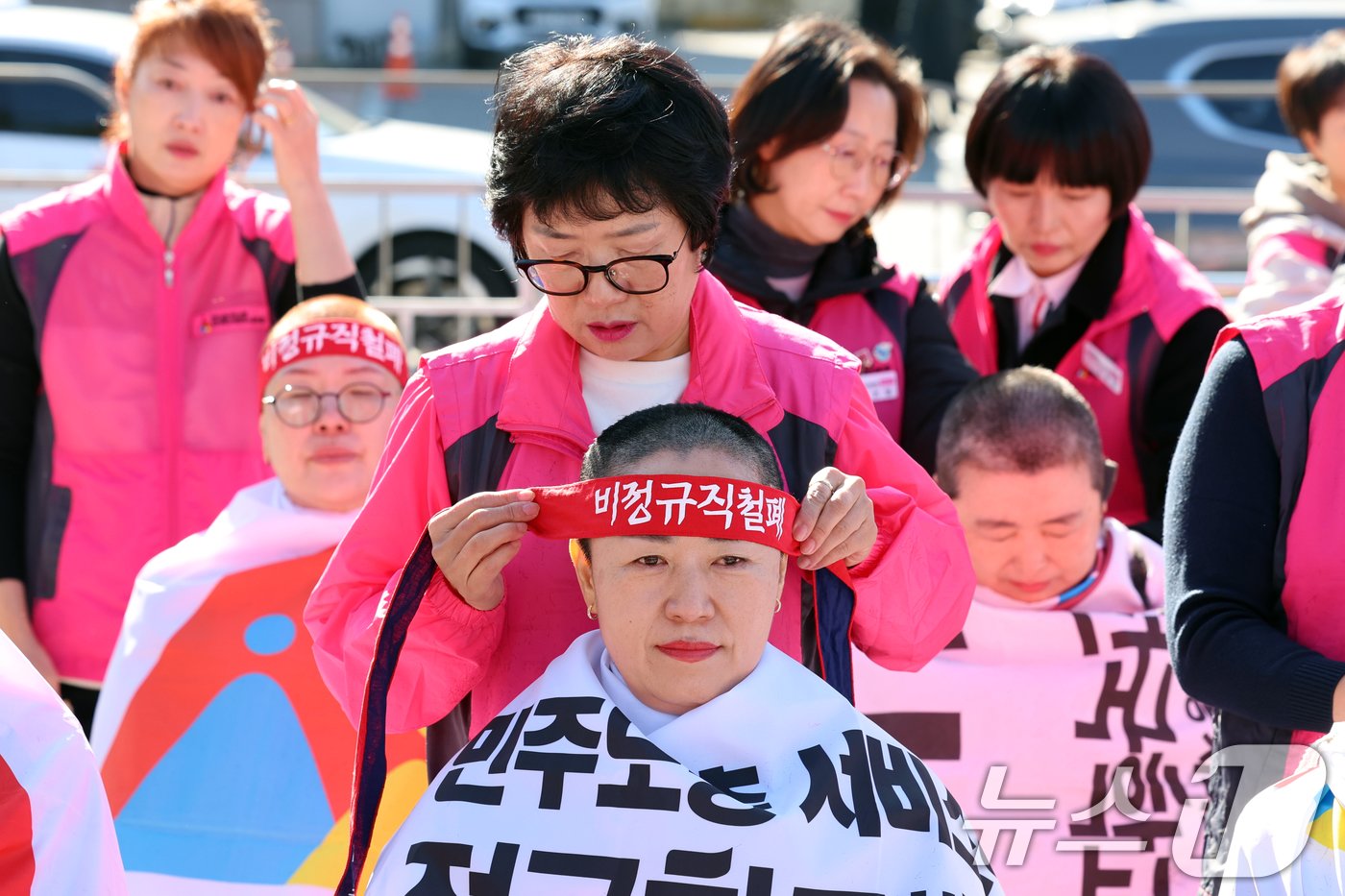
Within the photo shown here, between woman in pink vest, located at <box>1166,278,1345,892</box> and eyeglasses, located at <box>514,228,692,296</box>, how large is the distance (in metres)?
0.82

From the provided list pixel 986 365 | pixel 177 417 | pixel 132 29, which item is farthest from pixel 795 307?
pixel 132 29

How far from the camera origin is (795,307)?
3.65 m

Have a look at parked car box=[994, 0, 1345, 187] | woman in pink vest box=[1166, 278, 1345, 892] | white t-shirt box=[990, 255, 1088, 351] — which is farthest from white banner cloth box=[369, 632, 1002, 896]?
parked car box=[994, 0, 1345, 187]

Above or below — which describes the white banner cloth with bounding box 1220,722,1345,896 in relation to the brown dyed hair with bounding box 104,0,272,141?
below

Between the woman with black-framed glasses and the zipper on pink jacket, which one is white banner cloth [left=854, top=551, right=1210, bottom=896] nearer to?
the woman with black-framed glasses

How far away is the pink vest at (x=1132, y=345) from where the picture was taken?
11.8ft

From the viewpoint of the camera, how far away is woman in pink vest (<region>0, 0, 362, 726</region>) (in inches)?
145

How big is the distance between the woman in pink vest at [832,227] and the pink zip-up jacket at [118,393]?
112cm

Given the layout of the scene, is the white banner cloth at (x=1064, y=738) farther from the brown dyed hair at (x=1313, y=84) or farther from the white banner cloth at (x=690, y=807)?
the brown dyed hair at (x=1313, y=84)

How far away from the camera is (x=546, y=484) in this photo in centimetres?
228

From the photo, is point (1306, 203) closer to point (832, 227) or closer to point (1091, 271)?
point (1091, 271)

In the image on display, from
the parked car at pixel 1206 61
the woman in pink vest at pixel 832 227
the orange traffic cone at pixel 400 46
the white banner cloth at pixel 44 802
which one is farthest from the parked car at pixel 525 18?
the white banner cloth at pixel 44 802

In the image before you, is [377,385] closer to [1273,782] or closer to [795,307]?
[795,307]

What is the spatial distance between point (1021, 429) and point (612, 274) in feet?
4.28
